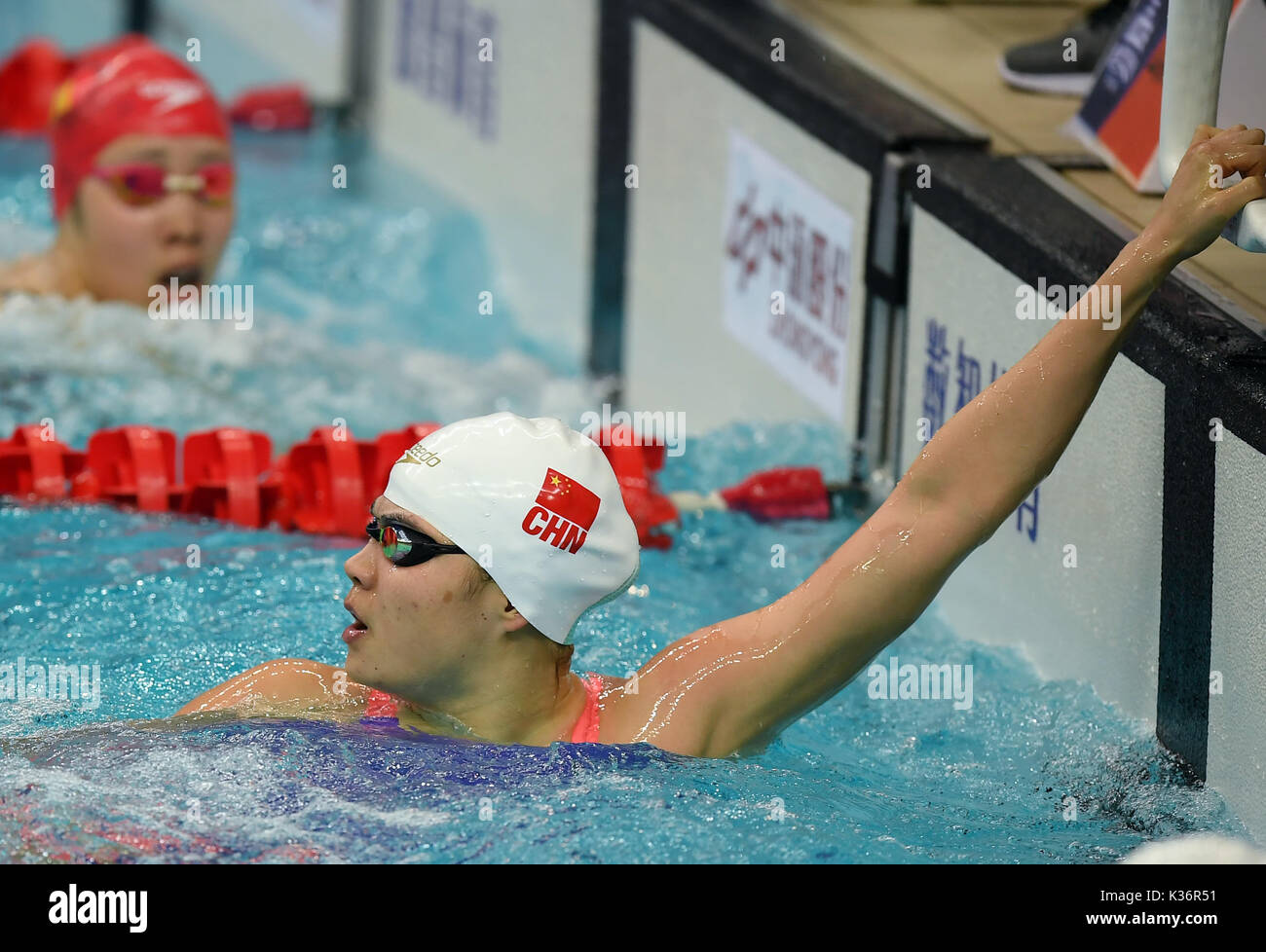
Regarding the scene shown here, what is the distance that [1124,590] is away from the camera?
254cm

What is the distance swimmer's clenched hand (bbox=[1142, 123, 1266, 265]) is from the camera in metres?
1.87

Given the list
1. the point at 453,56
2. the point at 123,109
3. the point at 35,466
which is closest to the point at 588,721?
the point at 35,466

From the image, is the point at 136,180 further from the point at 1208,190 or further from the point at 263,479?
the point at 1208,190

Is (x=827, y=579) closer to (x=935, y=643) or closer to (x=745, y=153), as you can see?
(x=935, y=643)

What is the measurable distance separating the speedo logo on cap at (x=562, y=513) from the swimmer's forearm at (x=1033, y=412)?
378mm

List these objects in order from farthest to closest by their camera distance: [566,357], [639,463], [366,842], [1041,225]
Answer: [566,357]
[639,463]
[1041,225]
[366,842]

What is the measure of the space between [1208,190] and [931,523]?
46 cm

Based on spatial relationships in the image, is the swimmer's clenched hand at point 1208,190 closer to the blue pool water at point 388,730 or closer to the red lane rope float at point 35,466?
the blue pool water at point 388,730

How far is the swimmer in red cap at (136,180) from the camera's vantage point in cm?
409

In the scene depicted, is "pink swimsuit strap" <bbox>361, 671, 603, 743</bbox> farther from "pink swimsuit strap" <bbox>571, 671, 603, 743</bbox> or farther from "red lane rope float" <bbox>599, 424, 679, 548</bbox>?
"red lane rope float" <bbox>599, 424, 679, 548</bbox>

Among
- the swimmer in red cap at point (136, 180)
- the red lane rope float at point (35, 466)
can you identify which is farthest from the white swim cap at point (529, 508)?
the swimmer in red cap at point (136, 180)

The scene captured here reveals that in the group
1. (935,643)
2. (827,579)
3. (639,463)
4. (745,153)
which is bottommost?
(935,643)
